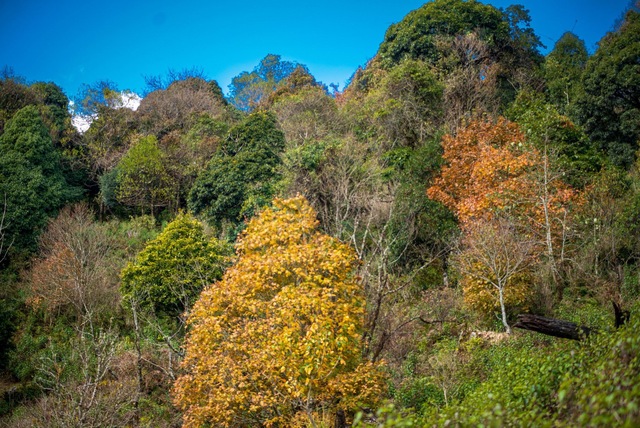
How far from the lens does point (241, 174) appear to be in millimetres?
Result: 21422

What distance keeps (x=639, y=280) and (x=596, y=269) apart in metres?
1.01

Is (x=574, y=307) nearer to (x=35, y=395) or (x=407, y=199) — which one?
(x=407, y=199)

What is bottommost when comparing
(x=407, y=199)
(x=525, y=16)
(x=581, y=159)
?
(x=407, y=199)

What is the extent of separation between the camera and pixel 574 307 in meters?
12.8

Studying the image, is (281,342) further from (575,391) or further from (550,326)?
(575,391)

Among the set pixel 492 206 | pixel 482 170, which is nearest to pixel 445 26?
pixel 482 170

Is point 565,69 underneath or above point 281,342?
above

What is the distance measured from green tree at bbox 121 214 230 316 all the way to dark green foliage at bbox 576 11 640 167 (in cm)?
1517

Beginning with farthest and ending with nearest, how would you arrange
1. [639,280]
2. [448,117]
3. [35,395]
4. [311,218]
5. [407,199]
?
[448,117] → [407,199] → [35,395] → [639,280] → [311,218]

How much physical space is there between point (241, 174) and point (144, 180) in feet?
20.3

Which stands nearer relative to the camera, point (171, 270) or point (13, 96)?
point (171, 270)

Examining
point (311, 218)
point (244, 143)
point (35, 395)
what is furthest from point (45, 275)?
point (311, 218)

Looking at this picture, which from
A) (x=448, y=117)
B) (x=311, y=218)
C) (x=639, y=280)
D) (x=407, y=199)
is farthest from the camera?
(x=448, y=117)

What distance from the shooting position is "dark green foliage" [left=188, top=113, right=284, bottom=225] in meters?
20.8
